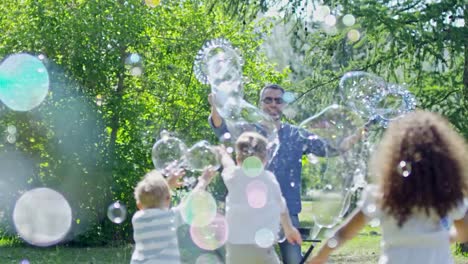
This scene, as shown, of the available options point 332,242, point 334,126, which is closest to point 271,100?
point 334,126

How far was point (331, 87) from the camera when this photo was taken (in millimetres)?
16016

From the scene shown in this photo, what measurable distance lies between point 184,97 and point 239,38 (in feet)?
6.52

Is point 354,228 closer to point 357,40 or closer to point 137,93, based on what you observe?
point 357,40

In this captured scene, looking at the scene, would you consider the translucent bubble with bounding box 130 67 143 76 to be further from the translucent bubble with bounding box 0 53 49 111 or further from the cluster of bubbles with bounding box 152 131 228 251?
the cluster of bubbles with bounding box 152 131 228 251

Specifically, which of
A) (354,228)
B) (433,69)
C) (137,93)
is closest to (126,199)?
(137,93)

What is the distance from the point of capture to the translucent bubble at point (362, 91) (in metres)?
8.46

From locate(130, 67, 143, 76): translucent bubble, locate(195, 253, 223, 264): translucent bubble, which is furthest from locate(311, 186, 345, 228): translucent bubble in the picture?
locate(130, 67, 143, 76): translucent bubble

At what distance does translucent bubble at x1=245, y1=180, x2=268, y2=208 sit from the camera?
617 cm

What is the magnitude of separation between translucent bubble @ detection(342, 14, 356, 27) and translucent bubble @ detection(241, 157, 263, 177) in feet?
27.4

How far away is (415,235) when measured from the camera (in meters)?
4.61

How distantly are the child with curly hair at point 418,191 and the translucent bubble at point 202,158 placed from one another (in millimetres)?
2620

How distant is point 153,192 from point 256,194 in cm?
74

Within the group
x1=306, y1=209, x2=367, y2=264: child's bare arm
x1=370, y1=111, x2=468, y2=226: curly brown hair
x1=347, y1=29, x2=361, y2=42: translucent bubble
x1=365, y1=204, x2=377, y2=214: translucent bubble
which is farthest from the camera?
x1=347, y1=29, x2=361, y2=42: translucent bubble

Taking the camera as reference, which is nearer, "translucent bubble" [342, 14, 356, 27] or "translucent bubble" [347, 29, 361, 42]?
"translucent bubble" [342, 14, 356, 27]
